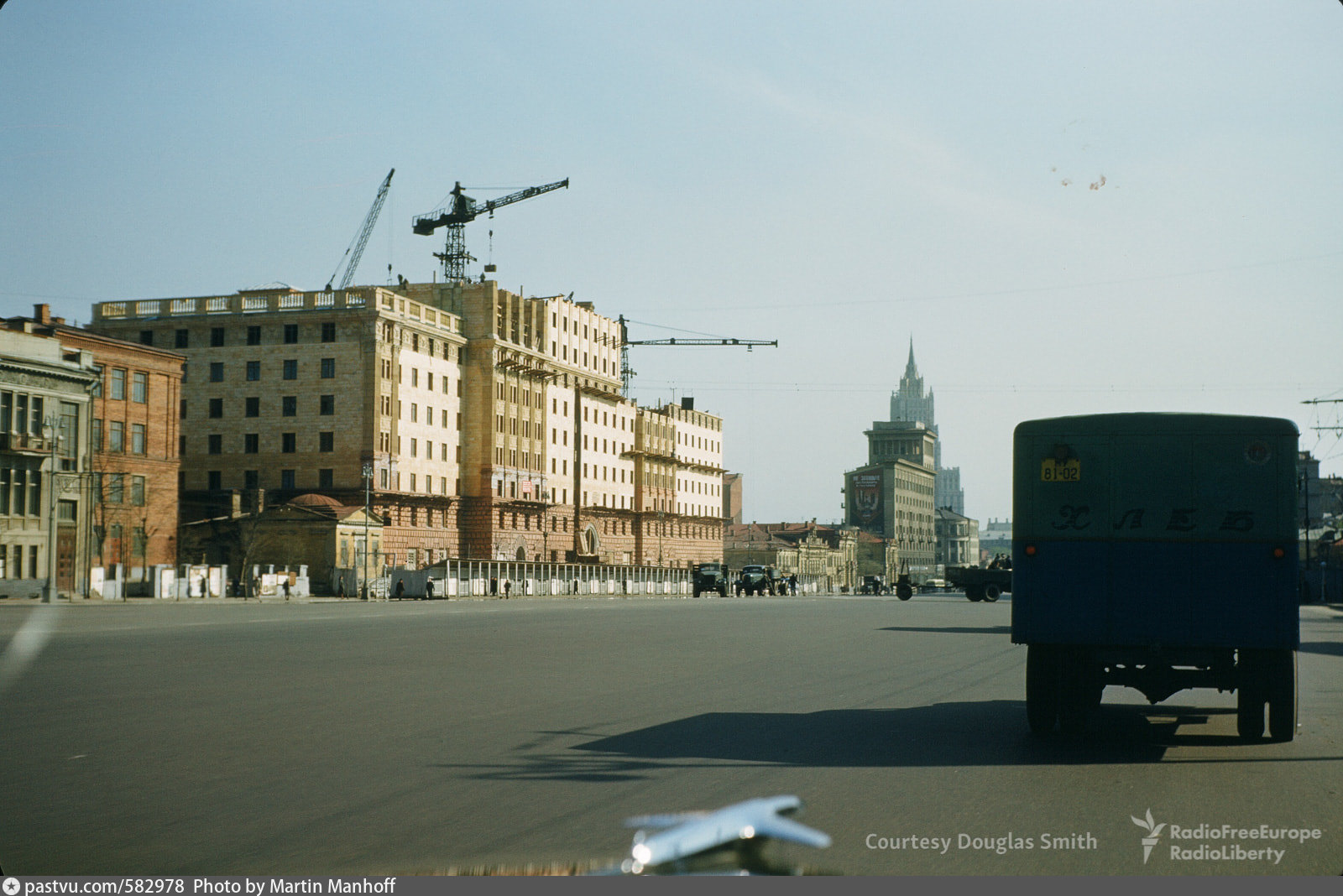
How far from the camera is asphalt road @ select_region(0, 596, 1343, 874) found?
648 cm

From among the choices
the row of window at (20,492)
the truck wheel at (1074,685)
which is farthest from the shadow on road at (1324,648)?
the row of window at (20,492)

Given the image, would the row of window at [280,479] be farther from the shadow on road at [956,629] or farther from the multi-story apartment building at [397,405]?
the shadow on road at [956,629]

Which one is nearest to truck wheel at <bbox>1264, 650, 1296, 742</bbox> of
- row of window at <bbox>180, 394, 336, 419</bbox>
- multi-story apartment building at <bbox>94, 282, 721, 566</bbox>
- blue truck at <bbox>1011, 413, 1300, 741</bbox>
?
blue truck at <bbox>1011, 413, 1300, 741</bbox>

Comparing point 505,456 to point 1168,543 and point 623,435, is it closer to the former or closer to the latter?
point 623,435

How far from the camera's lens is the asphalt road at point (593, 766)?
6484 millimetres

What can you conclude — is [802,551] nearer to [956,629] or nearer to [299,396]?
[299,396]

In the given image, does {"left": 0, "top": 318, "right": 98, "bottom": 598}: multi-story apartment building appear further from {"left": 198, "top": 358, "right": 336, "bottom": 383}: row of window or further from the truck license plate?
the truck license plate

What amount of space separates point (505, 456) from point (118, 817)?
9655 cm

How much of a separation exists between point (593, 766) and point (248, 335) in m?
87.6

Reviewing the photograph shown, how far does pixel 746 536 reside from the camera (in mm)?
174625

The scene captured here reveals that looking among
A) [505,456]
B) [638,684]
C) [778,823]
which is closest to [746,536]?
[505,456]

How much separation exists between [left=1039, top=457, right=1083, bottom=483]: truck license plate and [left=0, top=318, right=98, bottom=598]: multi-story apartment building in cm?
5240

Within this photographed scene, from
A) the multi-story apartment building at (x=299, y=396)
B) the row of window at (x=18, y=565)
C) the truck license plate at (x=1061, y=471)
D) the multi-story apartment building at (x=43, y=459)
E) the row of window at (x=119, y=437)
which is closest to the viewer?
the truck license plate at (x=1061, y=471)

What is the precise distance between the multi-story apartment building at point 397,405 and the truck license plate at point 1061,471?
2677 inches
